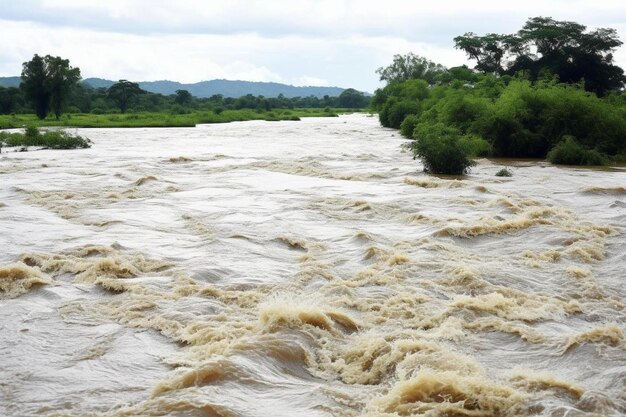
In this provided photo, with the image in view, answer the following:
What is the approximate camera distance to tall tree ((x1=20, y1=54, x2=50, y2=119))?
60.5 metres

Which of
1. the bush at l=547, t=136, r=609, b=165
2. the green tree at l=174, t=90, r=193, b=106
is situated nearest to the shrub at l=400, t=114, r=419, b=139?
the bush at l=547, t=136, r=609, b=165

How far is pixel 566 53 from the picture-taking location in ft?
186

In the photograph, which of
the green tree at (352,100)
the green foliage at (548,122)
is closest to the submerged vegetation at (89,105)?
the green foliage at (548,122)

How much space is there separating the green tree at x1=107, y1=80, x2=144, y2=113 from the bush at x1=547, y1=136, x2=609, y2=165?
219ft

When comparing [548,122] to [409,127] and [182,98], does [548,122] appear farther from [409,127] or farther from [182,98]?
[182,98]

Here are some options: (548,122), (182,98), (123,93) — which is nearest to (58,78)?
(123,93)

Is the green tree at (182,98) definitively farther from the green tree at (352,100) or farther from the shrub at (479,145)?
the shrub at (479,145)

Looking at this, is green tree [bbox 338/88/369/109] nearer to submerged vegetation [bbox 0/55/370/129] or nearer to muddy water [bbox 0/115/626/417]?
submerged vegetation [bbox 0/55/370/129]

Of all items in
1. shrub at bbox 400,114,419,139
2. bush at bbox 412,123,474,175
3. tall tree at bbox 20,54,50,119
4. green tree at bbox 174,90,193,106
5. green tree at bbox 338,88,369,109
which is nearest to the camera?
bush at bbox 412,123,474,175

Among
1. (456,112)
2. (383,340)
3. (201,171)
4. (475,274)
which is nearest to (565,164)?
(456,112)

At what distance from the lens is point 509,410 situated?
6074 millimetres

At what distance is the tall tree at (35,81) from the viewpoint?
60.5 metres

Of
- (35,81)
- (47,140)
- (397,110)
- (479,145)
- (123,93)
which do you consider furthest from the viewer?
(123,93)

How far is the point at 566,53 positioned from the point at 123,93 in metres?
51.6
